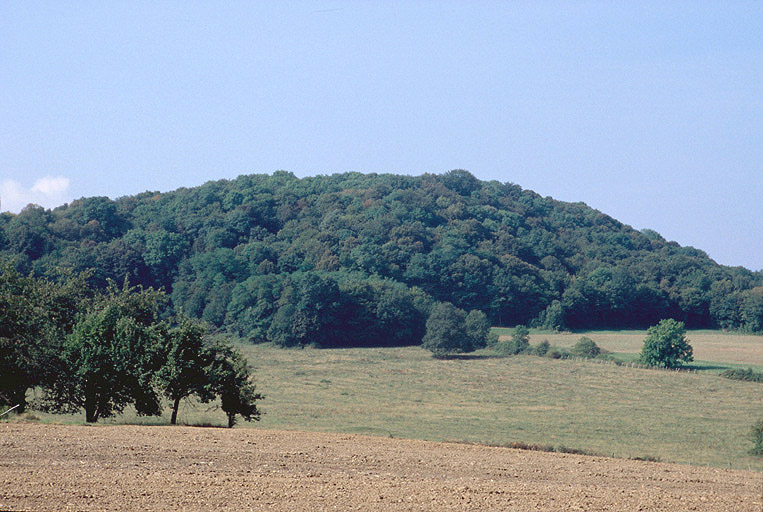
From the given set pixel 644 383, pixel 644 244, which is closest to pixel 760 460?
pixel 644 383

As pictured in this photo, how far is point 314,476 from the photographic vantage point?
1232cm

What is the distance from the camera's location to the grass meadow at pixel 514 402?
1034 inches

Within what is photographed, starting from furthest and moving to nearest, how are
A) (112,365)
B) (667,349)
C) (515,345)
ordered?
(515,345) < (667,349) < (112,365)

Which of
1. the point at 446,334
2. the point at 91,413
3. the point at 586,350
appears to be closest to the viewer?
the point at 91,413

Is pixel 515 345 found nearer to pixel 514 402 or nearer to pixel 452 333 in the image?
pixel 452 333

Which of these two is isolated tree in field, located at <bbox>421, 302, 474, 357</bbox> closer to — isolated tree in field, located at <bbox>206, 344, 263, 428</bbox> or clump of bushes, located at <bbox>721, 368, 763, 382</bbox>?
clump of bushes, located at <bbox>721, 368, 763, 382</bbox>

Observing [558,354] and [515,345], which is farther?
[515,345]

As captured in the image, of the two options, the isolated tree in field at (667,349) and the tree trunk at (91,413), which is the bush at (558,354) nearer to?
the isolated tree in field at (667,349)

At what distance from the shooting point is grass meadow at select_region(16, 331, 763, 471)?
86.2 ft

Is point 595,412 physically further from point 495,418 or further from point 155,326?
point 155,326

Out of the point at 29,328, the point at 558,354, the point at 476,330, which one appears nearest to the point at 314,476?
the point at 29,328

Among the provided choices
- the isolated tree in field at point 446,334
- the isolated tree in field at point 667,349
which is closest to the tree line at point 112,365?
the isolated tree in field at point 446,334

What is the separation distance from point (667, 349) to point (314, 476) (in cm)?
5771

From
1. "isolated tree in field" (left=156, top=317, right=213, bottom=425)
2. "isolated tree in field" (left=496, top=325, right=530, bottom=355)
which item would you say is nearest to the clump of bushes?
"isolated tree in field" (left=496, top=325, right=530, bottom=355)
